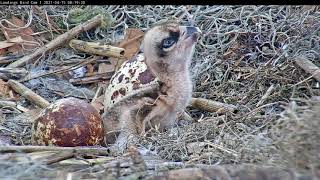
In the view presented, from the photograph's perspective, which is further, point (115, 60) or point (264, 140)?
point (115, 60)

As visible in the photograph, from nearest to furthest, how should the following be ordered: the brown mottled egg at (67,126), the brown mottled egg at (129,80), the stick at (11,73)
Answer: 1. the brown mottled egg at (67,126)
2. the brown mottled egg at (129,80)
3. the stick at (11,73)

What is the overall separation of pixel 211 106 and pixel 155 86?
0.45 metres

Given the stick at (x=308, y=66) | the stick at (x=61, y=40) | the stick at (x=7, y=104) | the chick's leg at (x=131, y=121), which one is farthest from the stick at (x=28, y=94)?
the stick at (x=308, y=66)

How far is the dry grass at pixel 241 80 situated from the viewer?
278 centimetres

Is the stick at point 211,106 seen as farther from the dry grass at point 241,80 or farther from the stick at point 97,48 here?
the stick at point 97,48

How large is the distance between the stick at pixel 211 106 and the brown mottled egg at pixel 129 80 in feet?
1.31

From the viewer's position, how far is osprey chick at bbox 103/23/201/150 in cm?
467

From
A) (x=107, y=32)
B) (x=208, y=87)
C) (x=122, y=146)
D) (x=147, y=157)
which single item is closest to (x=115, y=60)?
(x=107, y=32)

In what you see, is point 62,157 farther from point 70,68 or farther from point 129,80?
point 70,68

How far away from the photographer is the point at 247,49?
5.66m

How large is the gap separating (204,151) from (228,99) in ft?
4.09

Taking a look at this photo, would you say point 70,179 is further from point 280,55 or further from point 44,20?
point 44,20

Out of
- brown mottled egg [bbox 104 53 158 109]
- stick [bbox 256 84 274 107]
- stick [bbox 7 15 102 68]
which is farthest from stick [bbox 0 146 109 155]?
stick [bbox 7 15 102 68]

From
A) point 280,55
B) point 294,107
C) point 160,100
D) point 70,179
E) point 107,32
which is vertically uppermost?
point 107,32
